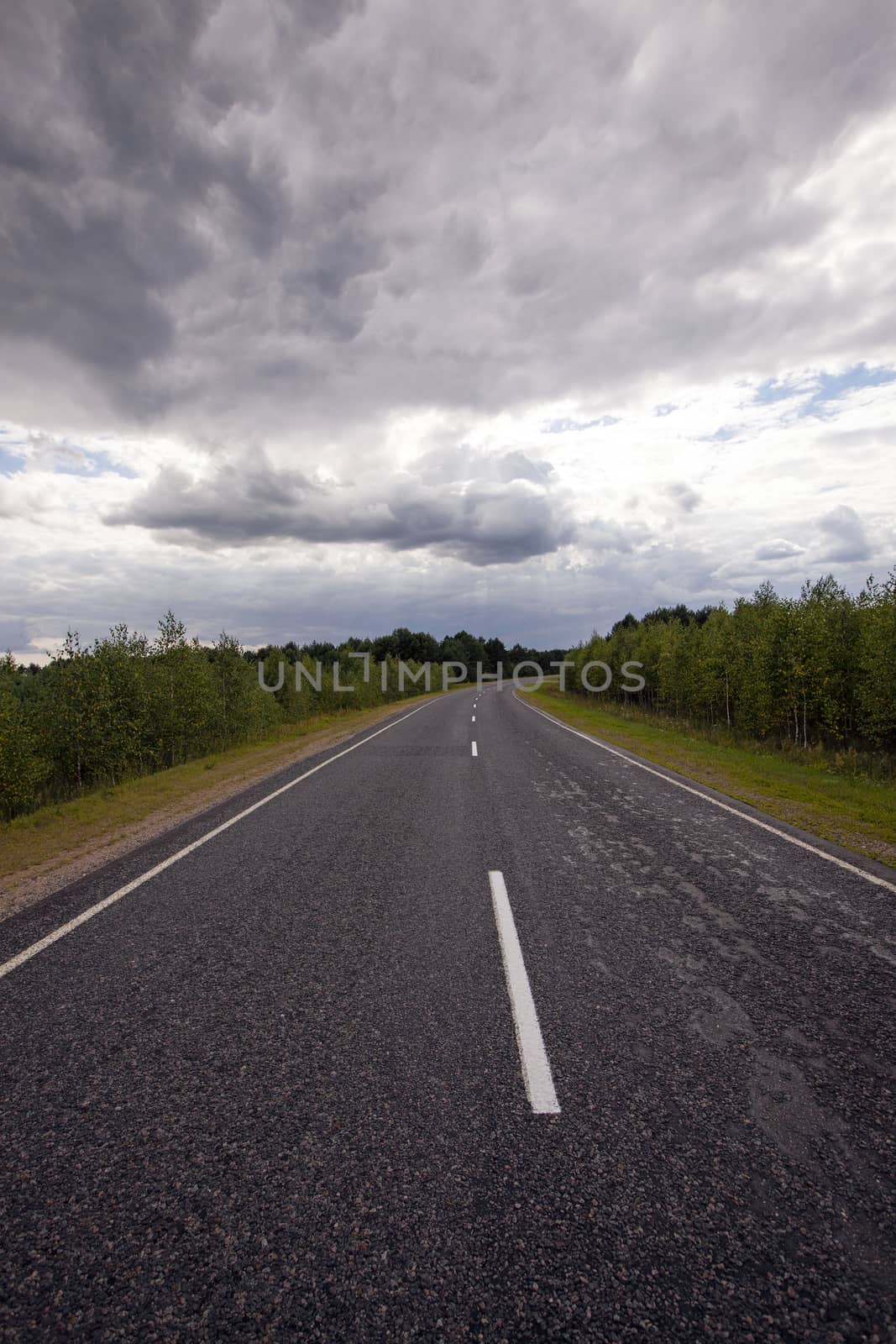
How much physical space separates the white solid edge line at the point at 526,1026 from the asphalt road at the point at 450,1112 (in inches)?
0.7

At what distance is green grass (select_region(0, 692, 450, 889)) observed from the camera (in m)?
7.39

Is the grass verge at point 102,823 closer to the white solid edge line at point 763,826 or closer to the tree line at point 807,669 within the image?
the white solid edge line at point 763,826

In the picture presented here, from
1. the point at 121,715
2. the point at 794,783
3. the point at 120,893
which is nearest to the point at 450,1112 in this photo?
the point at 120,893

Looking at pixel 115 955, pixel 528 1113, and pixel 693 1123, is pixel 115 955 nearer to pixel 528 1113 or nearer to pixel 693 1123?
pixel 528 1113

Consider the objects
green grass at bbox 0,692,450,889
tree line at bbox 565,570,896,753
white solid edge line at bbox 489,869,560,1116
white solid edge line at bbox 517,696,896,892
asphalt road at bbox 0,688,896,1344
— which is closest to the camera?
asphalt road at bbox 0,688,896,1344

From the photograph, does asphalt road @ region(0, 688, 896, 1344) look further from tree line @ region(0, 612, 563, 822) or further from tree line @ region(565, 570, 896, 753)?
tree line @ region(565, 570, 896, 753)

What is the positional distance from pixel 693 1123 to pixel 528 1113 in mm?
726

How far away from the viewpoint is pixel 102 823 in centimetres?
897

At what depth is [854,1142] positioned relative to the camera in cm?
262

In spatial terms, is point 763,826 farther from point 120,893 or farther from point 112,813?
point 112,813

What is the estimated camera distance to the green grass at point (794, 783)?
817 centimetres

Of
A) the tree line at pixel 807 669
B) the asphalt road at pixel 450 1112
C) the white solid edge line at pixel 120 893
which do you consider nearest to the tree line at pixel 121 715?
the white solid edge line at pixel 120 893

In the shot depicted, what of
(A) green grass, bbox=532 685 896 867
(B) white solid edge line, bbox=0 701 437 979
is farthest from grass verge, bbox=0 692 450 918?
(A) green grass, bbox=532 685 896 867

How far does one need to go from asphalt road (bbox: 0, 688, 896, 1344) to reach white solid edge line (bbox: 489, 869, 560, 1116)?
0.02 metres
